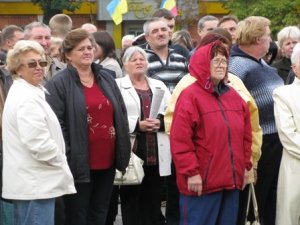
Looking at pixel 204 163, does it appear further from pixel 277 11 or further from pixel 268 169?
pixel 277 11

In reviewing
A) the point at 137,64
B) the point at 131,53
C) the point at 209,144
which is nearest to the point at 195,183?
the point at 209,144

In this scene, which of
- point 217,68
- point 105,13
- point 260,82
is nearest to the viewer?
point 217,68

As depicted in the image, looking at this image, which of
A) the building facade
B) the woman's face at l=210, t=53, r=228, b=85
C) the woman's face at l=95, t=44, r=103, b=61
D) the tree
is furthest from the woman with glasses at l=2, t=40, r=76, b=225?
the building facade

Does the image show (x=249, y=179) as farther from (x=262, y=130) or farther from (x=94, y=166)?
(x=94, y=166)

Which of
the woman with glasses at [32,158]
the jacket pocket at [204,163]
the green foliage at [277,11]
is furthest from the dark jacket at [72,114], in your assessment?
the green foliage at [277,11]

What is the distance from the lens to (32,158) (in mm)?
5250

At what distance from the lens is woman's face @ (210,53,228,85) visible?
224 inches

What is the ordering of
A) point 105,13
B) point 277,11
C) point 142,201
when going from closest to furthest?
point 142,201 → point 277,11 → point 105,13

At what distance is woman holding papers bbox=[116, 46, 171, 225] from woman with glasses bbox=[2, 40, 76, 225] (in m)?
1.42

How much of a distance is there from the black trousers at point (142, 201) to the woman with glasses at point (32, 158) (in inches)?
63.8

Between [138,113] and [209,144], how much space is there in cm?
142

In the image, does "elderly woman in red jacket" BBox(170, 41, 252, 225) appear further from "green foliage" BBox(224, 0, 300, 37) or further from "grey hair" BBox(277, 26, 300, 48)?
"green foliage" BBox(224, 0, 300, 37)

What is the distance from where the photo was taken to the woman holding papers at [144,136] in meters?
6.72

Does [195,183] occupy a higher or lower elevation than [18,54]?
lower
